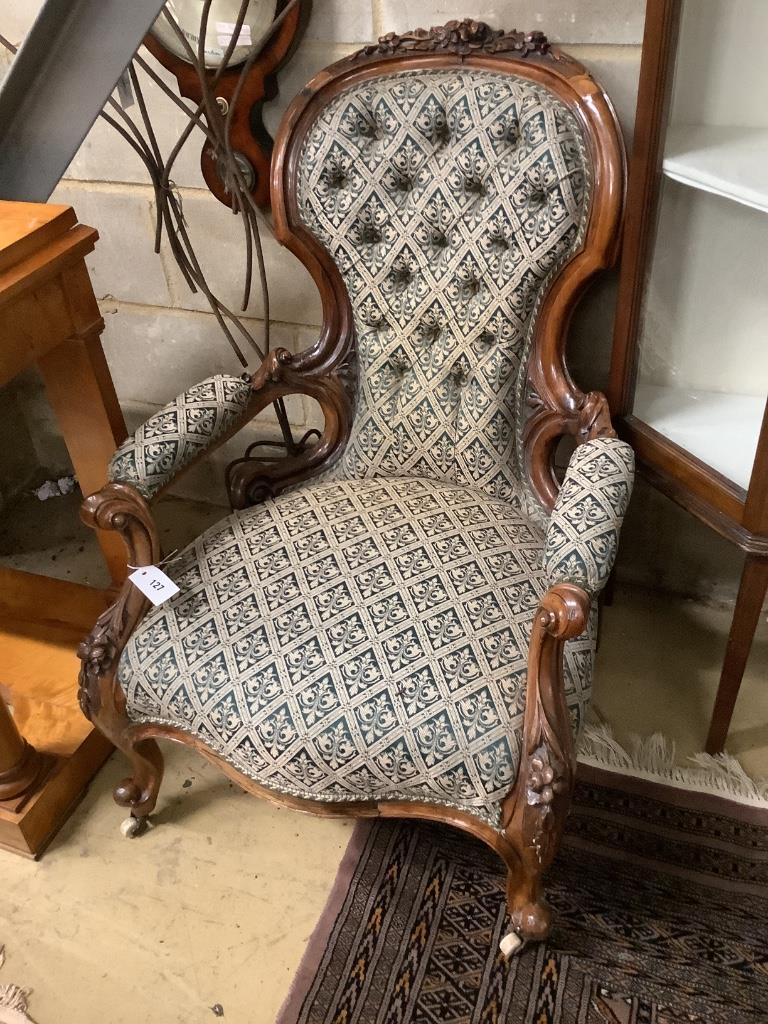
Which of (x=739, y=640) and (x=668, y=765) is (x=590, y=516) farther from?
(x=668, y=765)

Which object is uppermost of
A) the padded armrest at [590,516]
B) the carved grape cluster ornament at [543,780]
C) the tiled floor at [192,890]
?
the padded armrest at [590,516]

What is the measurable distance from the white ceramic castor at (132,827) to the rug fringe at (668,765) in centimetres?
73

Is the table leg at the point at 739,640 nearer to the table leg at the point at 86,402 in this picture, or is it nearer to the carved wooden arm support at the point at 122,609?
the carved wooden arm support at the point at 122,609

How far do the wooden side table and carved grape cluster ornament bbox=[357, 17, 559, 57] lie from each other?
54 cm

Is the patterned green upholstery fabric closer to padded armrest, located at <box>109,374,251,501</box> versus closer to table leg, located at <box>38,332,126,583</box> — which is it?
padded armrest, located at <box>109,374,251,501</box>

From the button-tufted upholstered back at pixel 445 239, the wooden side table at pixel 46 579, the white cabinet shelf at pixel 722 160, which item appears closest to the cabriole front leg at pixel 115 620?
the wooden side table at pixel 46 579

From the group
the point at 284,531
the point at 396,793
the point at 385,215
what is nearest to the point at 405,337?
the point at 385,215

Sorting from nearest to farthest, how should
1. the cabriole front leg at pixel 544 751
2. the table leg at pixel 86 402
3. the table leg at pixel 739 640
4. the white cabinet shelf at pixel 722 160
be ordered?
the cabriole front leg at pixel 544 751 → the white cabinet shelf at pixel 722 160 → the table leg at pixel 739 640 → the table leg at pixel 86 402

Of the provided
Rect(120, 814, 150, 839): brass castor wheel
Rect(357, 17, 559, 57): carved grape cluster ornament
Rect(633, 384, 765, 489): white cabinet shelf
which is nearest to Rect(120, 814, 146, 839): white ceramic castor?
Rect(120, 814, 150, 839): brass castor wheel

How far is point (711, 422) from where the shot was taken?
128 centimetres

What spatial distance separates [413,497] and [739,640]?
0.55m

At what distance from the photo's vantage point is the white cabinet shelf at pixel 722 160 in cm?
107

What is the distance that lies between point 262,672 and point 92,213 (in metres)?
1.14

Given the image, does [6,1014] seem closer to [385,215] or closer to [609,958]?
[609,958]
